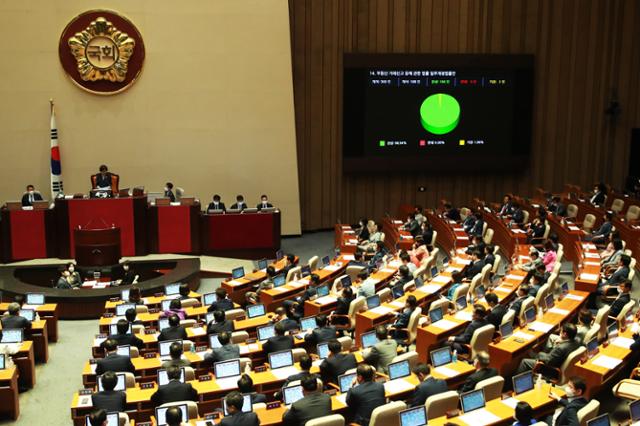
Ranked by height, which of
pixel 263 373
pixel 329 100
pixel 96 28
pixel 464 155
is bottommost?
pixel 263 373

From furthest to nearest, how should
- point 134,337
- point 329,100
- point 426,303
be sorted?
point 329,100 < point 426,303 < point 134,337

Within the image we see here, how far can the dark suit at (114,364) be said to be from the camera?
8633mm

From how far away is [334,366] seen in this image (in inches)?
331

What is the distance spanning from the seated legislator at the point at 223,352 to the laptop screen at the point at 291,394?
1353 mm

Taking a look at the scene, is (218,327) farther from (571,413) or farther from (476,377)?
(571,413)

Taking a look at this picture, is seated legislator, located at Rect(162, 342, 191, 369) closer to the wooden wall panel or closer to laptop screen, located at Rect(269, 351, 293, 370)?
laptop screen, located at Rect(269, 351, 293, 370)

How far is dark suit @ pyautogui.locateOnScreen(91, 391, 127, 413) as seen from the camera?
7.62 metres

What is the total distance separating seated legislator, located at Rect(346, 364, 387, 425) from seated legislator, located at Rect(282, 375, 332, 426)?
1.10 feet

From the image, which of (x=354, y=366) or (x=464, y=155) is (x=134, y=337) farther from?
(x=464, y=155)

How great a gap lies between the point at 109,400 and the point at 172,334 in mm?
2174

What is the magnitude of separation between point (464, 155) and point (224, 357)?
12.9m

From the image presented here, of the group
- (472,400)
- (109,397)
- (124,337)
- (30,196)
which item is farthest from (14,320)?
(30,196)

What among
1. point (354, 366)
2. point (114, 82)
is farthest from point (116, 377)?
point (114, 82)

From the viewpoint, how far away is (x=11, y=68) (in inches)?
672
